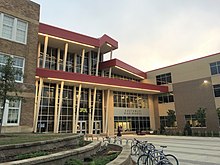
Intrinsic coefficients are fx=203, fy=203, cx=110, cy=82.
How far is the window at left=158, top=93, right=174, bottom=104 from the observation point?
37787mm

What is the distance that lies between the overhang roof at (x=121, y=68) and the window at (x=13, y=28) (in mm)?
17728

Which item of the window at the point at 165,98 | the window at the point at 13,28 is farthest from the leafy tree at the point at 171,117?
the window at the point at 13,28

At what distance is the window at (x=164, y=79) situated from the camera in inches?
1508

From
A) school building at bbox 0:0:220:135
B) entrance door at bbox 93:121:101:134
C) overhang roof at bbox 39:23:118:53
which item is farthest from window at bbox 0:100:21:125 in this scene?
entrance door at bbox 93:121:101:134

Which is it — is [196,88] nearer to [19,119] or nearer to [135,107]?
[135,107]

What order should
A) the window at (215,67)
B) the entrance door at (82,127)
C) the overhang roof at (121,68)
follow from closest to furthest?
the entrance door at (82,127), the window at (215,67), the overhang roof at (121,68)

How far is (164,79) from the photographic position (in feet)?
129

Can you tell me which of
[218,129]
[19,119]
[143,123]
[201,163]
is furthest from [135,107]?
[201,163]

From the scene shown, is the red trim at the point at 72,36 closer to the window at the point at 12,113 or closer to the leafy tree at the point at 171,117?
the window at the point at 12,113

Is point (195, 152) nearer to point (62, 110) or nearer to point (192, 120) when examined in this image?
point (62, 110)

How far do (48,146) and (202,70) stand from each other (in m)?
30.8

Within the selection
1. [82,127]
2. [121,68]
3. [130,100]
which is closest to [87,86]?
[82,127]

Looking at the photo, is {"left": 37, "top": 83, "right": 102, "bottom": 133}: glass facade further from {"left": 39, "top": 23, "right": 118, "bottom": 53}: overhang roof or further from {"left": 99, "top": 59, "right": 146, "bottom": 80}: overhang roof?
{"left": 39, "top": 23, "right": 118, "bottom": 53}: overhang roof

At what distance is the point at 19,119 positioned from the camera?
1711 centimetres
